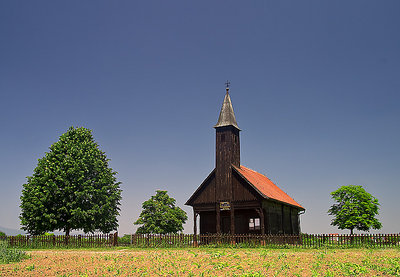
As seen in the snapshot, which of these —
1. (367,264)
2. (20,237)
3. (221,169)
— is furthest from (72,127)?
(367,264)

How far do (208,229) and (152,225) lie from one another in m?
19.8

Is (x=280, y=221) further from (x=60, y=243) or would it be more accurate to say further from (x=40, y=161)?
(x=40, y=161)

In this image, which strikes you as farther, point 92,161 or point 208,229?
point 92,161

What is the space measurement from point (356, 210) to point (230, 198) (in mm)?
22854

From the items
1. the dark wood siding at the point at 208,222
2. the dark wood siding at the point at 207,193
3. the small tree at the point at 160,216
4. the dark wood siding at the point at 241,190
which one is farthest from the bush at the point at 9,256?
the small tree at the point at 160,216

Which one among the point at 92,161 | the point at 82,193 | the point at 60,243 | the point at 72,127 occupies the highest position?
the point at 72,127

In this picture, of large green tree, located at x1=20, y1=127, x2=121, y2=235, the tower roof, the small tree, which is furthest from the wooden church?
the small tree

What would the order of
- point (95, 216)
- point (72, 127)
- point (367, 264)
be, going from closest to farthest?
point (367, 264), point (95, 216), point (72, 127)

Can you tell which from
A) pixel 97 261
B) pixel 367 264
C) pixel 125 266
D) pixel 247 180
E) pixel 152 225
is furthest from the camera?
pixel 152 225

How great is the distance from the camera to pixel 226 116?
3691cm

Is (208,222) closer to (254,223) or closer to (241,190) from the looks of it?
(254,223)

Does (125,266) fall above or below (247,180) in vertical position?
below

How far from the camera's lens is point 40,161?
40.8 m

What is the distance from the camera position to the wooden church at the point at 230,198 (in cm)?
3388
